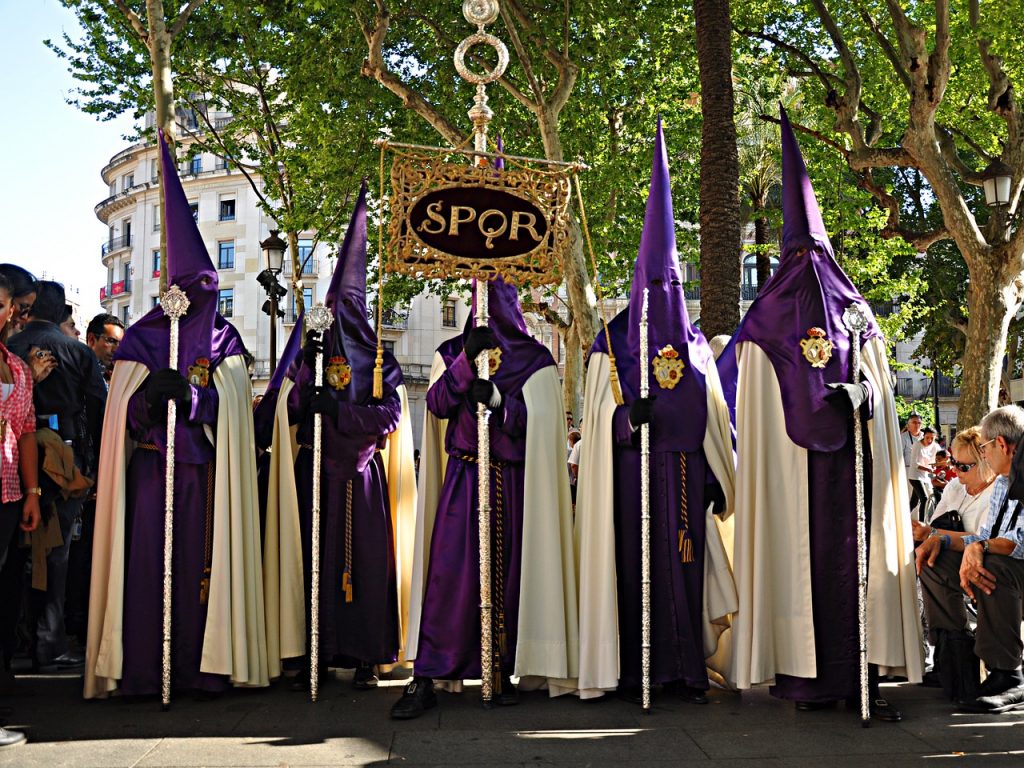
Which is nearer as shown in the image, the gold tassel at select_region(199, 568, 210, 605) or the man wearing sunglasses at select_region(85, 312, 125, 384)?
the gold tassel at select_region(199, 568, 210, 605)

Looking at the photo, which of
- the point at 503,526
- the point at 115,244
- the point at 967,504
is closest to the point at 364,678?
the point at 503,526

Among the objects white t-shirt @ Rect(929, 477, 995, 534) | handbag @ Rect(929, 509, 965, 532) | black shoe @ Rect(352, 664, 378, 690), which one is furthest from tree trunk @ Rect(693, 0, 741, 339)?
black shoe @ Rect(352, 664, 378, 690)

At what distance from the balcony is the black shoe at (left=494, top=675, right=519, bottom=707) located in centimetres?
5974

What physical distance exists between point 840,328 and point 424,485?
267 centimetres

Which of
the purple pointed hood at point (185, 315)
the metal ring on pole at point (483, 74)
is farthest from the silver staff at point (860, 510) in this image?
the purple pointed hood at point (185, 315)

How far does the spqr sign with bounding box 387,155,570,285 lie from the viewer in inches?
261

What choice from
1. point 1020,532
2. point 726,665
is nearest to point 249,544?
point 726,665

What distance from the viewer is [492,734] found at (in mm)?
→ 5723

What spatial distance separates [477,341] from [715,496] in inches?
69.1

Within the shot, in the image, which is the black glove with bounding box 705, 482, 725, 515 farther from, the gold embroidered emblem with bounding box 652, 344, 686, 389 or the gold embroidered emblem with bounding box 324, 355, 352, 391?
the gold embroidered emblem with bounding box 324, 355, 352, 391

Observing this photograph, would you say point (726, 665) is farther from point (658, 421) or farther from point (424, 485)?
point (424, 485)

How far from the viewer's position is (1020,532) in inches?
247

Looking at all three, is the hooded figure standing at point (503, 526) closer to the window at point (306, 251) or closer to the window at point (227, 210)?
the window at point (306, 251)

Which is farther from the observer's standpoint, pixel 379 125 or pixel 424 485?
pixel 379 125
